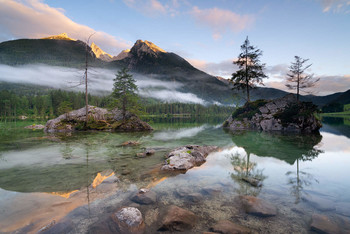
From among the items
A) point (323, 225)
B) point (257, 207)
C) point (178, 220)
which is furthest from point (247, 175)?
point (178, 220)

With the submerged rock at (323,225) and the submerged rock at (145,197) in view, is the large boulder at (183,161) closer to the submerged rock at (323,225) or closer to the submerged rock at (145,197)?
the submerged rock at (145,197)

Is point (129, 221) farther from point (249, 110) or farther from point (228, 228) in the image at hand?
point (249, 110)

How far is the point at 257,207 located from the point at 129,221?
465 cm

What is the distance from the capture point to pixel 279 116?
1393 inches

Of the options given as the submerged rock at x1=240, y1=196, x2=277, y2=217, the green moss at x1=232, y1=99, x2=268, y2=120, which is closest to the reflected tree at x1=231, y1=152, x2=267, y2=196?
the submerged rock at x1=240, y1=196, x2=277, y2=217

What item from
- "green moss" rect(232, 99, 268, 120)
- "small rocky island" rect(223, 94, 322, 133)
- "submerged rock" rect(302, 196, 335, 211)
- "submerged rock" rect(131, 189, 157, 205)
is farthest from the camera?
"green moss" rect(232, 99, 268, 120)

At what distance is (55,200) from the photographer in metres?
6.69

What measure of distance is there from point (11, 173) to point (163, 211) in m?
10.2

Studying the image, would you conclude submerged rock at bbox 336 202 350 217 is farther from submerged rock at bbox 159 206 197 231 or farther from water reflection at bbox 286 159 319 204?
submerged rock at bbox 159 206 197 231

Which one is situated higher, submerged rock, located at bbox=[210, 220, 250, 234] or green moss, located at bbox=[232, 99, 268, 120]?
green moss, located at bbox=[232, 99, 268, 120]

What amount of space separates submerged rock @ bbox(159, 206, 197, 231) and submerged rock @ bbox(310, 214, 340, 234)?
370 centimetres

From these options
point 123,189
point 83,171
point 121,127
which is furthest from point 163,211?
point 121,127

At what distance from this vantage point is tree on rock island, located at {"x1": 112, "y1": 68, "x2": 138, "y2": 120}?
35.4 m

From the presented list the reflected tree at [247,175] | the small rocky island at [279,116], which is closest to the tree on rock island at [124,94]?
the small rocky island at [279,116]
